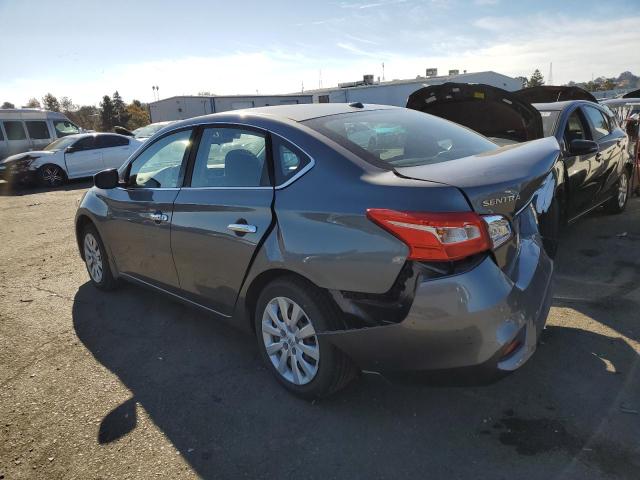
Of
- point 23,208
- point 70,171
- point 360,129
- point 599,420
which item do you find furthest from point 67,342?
point 70,171

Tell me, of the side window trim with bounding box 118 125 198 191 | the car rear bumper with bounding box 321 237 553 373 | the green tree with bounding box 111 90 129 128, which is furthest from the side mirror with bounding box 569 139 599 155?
the green tree with bounding box 111 90 129 128

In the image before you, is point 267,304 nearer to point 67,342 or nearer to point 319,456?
point 319,456

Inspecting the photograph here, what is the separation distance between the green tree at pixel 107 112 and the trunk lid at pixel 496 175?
61.9 metres

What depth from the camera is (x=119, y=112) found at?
5903 cm

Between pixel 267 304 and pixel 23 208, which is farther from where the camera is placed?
pixel 23 208

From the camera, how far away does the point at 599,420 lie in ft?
8.34

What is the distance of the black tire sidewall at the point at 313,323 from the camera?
8.54 feet

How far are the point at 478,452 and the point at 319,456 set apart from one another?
30.4 inches

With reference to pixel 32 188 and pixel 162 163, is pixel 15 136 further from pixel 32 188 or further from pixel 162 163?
pixel 162 163

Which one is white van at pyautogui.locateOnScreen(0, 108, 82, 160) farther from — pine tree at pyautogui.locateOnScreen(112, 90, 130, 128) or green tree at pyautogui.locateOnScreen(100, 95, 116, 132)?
green tree at pyautogui.locateOnScreen(100, 95, 116, 132)

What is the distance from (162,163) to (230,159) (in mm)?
927

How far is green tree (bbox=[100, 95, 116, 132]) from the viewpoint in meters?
57.8

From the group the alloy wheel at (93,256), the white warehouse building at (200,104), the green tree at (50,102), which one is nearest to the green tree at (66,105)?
the green tree at (50,102)

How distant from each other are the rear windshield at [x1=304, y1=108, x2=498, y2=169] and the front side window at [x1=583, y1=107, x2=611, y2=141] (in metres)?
3.00
